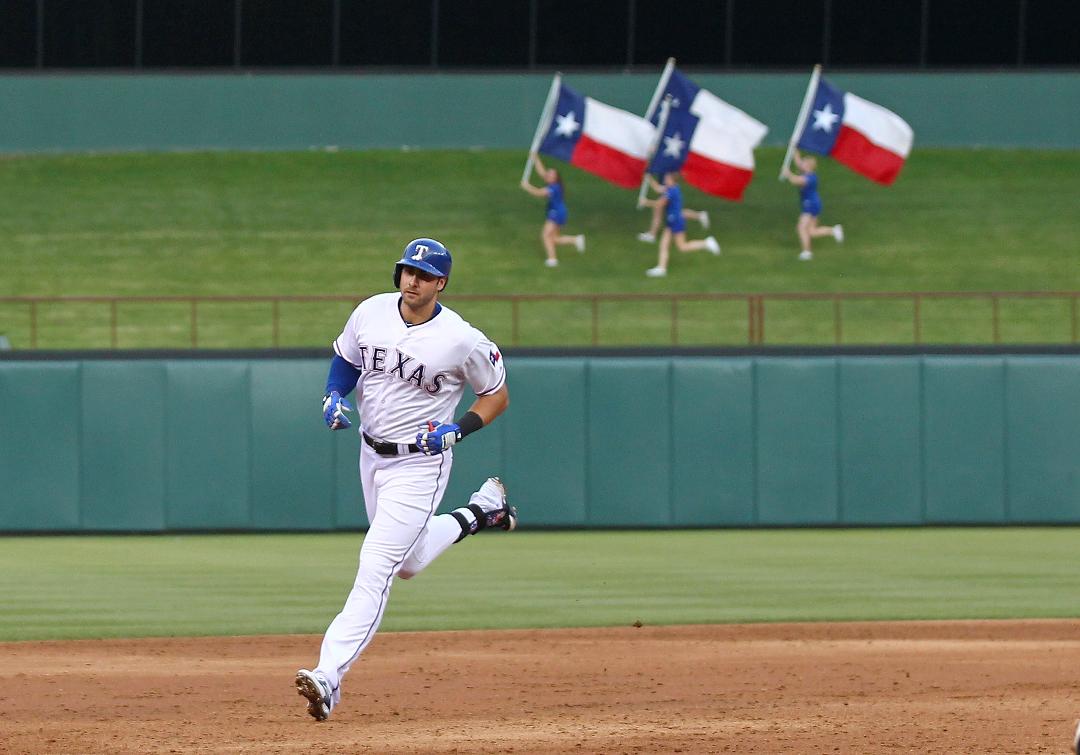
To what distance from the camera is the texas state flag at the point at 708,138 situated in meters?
25.0

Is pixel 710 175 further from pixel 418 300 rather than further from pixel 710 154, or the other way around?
pixel 418 300

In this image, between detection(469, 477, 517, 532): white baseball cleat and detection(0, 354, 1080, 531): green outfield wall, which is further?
detection(0, 354, 1080, 531): green outfield wall

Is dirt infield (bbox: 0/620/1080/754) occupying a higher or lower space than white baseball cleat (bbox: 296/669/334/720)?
lower

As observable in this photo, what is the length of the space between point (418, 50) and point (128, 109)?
5301 millimetres

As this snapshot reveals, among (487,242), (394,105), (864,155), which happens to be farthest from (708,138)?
(394,105)

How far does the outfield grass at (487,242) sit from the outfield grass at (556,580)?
509 cm

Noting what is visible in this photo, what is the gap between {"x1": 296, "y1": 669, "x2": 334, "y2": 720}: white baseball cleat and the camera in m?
7.62

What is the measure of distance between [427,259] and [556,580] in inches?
280

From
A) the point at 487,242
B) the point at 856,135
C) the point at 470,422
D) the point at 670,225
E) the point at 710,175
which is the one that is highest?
the point at 856,135

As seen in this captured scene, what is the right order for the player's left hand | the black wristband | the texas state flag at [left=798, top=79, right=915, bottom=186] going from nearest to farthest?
the player's left hand < the black wristband < the texas state flag at [left=798, top=79, right=915, bottom=186]

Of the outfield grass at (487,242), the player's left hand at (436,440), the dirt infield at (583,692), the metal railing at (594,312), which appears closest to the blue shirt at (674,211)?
the outfield grass at (487,242)

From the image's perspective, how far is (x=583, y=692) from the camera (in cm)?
938

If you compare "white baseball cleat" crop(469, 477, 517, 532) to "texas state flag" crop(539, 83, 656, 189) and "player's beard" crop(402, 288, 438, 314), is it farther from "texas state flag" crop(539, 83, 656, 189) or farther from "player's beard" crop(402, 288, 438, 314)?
"texas state flag" crop(539, 83, 656, 189)

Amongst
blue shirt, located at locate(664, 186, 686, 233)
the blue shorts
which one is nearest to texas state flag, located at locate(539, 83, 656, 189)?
blue shirt, located at locate(664, 186, 686, 233)
